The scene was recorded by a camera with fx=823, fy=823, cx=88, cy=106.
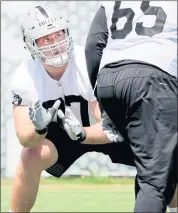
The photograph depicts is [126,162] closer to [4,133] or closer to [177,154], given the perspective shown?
[177,154]

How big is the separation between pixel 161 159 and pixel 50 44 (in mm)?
943

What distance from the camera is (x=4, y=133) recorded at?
22.2 ft

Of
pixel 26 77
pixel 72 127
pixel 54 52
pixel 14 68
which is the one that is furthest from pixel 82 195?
pixel 72 127

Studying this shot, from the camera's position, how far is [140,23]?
3158mm

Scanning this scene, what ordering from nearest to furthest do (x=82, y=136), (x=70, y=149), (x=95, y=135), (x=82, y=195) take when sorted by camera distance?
1. (x=82, y=136)
2. (x=95, y=135)
3. (x=70, y=149)
4. (x=82, y=195)

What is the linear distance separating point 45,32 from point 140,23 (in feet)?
1.99

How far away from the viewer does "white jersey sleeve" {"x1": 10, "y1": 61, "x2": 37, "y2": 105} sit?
3664 mm

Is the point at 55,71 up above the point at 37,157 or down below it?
above

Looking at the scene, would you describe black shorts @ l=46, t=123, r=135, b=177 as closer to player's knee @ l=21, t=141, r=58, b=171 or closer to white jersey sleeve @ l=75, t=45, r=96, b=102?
player's knee @ l=21, t=141, r=58, b=171

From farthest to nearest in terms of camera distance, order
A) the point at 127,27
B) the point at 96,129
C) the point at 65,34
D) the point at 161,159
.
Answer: the point at 65,34
the point at 96,129
the point at 127,27
the point at 161,159

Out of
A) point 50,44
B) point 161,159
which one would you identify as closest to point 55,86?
point 50,44

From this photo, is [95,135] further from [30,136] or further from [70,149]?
[70,149]

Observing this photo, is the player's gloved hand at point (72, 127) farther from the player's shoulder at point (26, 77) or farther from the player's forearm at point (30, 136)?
the player's shoulder at point (26, 77)

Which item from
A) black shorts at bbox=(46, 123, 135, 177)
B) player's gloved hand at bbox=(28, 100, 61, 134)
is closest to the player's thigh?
player's gloved hand at bbox=(28, 100, 61, 134)
